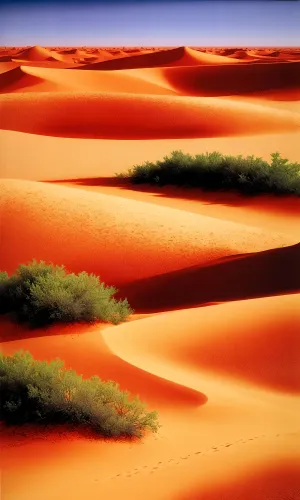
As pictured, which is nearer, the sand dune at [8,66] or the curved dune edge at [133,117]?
the curved dune edge at [133,117]

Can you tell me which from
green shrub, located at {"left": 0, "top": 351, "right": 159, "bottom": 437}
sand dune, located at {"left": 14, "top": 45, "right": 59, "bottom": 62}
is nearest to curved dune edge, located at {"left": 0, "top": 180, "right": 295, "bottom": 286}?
green shrub, located at {"left": 0, "top": 351, "right": 159, "bottom": 437}

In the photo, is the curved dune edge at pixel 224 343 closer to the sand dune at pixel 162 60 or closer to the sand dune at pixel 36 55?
the sand dune at pixel 162 60

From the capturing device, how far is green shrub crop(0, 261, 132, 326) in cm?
870

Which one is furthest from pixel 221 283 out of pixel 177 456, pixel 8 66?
pixel 8 66

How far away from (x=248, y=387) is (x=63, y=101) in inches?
1089

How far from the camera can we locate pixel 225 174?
19344mm

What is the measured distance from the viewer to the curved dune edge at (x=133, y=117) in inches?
1200

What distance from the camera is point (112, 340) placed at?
8023 millimetres

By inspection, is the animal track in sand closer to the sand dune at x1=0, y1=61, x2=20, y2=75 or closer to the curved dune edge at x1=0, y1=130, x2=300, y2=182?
the curved dune edge at x1=0, y1=130, x2=300, y2=182

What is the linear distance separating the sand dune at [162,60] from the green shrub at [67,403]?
53913mm

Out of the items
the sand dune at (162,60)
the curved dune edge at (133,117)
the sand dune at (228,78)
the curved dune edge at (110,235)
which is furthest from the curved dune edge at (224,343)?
the sand dune at (162,60)

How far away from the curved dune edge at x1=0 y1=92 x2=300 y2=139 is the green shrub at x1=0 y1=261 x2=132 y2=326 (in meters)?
20.9

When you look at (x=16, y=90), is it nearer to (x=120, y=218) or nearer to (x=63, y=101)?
(x=63, y=101)

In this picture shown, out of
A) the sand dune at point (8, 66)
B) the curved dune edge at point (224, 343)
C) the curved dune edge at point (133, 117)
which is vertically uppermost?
the sand dune at point (8, 66)
